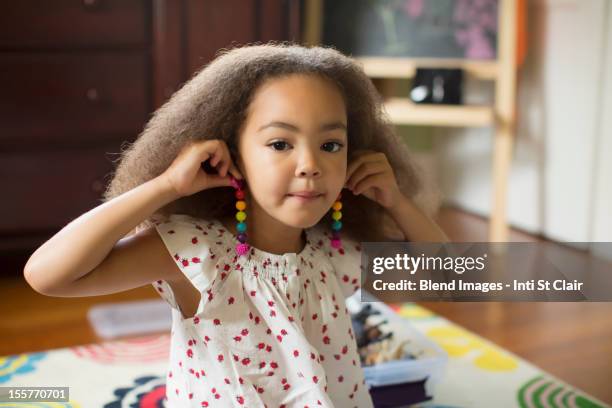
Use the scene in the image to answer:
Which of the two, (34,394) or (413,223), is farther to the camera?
(34,394)

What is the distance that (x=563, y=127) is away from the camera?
2312mm

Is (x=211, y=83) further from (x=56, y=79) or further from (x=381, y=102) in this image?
(x=56, y=79)

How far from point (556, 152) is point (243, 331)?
1.63m

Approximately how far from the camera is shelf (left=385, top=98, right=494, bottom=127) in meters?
2.13

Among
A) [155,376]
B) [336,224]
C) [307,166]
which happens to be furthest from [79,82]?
[307,166]

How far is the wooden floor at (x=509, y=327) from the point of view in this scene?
1.54 metres

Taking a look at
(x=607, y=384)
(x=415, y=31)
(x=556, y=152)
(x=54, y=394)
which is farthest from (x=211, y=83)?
(x=556, y=152)

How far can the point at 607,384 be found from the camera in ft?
4.75

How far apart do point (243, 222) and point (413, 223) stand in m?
0.25

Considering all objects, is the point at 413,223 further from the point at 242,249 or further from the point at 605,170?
the point at 605,170

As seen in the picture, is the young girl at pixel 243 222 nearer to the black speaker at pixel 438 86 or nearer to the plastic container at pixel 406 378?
the plastic container at pixel 406 378

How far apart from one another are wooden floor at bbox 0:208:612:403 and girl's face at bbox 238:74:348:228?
0.75m

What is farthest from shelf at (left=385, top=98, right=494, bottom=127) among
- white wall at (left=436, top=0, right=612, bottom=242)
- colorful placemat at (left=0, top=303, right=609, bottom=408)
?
colorful placemat at (left=0, top=303, right=609, bottom=408)

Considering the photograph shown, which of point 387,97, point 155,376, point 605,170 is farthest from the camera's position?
point 387,97
